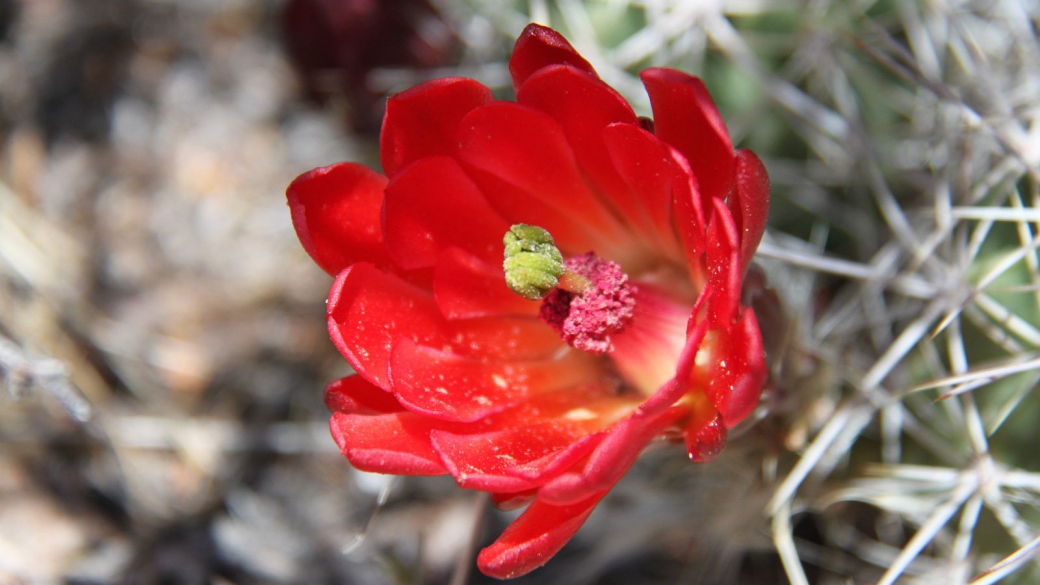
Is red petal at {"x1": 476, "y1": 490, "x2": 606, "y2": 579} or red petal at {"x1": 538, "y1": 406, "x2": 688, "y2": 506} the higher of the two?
red petal at {"x1": 538, "y1": 406, "x2": 688, "y2": 506}

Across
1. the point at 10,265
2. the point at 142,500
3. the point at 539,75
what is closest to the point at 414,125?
the point at 539,75

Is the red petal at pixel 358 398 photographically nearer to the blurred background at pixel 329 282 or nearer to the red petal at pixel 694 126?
the blurred background at pixel 329 282

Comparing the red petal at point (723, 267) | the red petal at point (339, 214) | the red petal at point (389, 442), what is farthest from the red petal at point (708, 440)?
the red petal at point (339, 214)

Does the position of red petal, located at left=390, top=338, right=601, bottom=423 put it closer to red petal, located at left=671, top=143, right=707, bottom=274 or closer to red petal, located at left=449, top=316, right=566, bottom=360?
red petal, located at left=449, top=316, right=566, bottom=360

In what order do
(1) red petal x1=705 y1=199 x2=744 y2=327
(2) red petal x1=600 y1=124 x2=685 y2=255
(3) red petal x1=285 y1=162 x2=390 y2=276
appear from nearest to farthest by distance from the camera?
(1) red petal x1=705 y1=199 x2=744 y2=327 < (2) red petal x1=600 y1=124 x2=685 y2=255 < (3) red petal x1=285 y1=162 x2=390 y2=276

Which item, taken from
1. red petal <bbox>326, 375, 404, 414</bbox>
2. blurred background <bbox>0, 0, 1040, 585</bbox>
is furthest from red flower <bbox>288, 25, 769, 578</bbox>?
blurred background <bbox>0, 0, 1040, 585</bbox>

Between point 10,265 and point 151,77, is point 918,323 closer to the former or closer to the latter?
point 10,265
